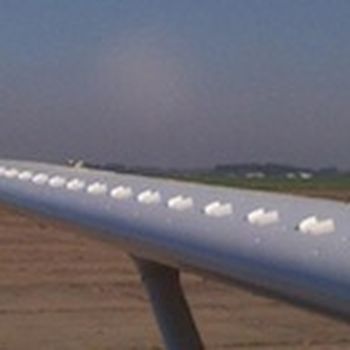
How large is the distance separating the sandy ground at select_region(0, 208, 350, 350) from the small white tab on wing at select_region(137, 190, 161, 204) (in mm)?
7490

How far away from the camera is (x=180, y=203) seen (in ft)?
9.91

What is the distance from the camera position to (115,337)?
16609mm

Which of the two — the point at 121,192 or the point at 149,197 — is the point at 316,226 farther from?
the point at 121,192

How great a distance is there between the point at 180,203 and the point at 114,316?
16214 millimetres

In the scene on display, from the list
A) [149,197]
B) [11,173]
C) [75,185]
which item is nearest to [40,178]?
[75,185]

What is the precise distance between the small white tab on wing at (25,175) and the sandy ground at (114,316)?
17.8 feet

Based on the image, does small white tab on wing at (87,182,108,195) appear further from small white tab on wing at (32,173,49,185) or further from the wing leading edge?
small white tab on wing at (32,173,49,185)

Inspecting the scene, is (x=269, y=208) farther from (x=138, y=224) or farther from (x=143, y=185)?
(x=143, y=185)

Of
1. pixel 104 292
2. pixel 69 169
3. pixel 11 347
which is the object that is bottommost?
pixel 104 292

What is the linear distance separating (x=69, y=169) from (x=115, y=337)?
457 inches

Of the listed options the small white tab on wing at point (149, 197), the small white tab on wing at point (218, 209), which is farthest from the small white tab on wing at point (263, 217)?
the small white tab on wing at point (149, 197)

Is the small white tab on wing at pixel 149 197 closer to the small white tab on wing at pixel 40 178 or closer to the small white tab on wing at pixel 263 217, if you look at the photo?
the small white tab on wing at pixel 263 217

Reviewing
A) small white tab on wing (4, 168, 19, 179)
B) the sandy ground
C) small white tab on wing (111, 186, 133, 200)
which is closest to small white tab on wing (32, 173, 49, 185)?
small white tab on wing (4, 168, 19, 179)

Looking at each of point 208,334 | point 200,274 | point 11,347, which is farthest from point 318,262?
point 208,334
